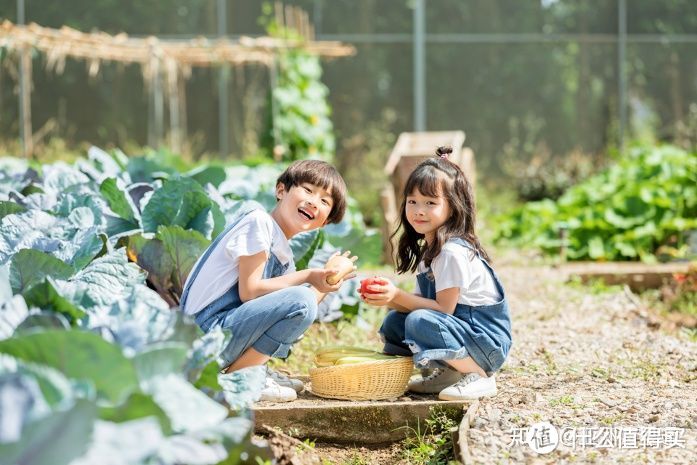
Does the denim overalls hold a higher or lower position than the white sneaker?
higher

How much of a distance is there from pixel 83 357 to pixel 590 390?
1.89 meters

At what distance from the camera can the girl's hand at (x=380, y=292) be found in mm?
3180

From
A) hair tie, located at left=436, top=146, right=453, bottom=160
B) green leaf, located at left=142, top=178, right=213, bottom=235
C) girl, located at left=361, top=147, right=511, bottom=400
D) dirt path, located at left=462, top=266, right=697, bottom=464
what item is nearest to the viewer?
dirt path, located at left=462, top=266, right=697, bottom=464

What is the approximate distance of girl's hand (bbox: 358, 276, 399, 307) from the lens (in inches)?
125

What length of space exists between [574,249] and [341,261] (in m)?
4.50

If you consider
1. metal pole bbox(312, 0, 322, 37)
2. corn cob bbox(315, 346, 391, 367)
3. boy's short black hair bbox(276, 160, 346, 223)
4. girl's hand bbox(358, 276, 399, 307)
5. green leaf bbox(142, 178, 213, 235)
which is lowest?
corn cob bbox(315, 346, 391, 367)

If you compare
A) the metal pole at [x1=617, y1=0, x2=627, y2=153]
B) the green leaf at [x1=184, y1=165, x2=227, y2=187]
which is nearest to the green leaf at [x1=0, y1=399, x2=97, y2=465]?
the green leaf at [x1=184, y1=165, x2=227, y2=187]

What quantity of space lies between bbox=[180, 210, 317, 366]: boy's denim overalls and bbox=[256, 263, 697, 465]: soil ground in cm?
35

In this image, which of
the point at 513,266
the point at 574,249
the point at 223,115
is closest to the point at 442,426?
the point at 513,266

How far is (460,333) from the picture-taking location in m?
3.19

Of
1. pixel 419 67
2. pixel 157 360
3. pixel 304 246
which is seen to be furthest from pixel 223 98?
pixel 157 360

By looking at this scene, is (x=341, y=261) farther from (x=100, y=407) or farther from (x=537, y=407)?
(x=100, y=407)

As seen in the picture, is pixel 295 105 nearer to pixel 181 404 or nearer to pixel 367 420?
pixel 367 420

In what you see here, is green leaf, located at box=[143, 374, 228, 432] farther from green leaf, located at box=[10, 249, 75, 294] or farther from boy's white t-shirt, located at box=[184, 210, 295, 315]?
boy's white t-shirt, located at box=[184, 210, 295, 315]
